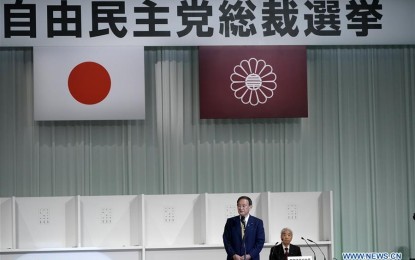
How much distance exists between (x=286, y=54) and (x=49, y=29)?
3.28m

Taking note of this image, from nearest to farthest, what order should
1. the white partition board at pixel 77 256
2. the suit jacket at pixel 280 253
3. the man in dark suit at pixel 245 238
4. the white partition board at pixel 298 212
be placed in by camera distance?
the man in dark suit at pixel 245 238 < the suit jacket at pixel 280 253 < the white partition board at pixel 77 256 < the white partition board at pixel 298 212

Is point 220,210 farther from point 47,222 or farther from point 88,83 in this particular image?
point 88,83

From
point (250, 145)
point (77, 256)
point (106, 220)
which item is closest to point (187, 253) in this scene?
point (106, 220)

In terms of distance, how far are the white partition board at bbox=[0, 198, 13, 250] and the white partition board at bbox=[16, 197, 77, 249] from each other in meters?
0.12

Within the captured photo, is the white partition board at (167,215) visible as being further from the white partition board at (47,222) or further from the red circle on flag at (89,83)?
the red circle on flag at (89,83)

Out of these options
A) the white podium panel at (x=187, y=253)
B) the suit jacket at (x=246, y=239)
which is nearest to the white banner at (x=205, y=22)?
the white podium panel at (x=187, y=253)

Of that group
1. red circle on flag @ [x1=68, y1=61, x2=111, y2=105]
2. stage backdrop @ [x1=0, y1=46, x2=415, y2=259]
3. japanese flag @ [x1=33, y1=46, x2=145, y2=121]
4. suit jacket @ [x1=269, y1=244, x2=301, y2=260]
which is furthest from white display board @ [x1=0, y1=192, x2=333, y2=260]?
suit jacket @ [x1=269, y1=244, x2=301, y2=260]

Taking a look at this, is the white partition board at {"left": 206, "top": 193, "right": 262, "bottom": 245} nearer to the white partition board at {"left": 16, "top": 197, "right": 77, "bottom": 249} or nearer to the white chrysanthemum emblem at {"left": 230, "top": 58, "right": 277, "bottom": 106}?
the white chrysanthemum emblem at {"left": 230, "top": 58, "right": 277, "bottom": 106}

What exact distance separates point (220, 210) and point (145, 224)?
39.6 inches

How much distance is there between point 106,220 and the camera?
1042cm

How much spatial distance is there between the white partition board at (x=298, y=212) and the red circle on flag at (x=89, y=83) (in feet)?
8.86

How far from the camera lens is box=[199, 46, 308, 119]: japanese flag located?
10953 mm

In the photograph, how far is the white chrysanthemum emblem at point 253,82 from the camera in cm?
1104

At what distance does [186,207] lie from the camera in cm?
1051
